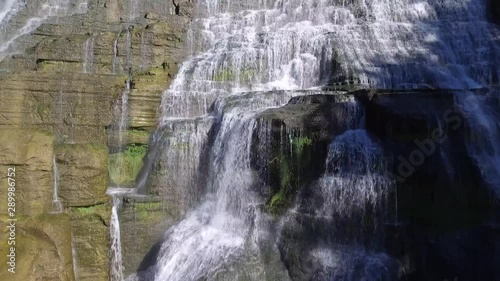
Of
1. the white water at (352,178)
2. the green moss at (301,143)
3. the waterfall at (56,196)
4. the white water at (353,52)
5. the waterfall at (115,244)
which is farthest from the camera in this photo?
the white water at (353,52)

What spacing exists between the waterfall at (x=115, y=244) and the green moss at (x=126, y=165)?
146cm

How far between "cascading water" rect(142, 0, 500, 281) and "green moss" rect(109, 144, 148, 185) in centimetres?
117

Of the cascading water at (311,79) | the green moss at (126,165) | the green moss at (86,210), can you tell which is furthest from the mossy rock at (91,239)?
the green moss at (126,165)

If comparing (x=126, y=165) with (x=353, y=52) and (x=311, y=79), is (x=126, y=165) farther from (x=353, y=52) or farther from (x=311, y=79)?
(x=353, y=52)

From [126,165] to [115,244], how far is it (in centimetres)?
233

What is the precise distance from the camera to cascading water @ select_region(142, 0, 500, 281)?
8.19 m

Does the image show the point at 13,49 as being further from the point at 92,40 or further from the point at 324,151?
the point at 324,151

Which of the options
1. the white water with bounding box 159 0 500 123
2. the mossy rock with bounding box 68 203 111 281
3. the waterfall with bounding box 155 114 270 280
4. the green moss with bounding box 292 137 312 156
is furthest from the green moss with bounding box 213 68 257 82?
the mossy rock with bounding box 68 203 111 281

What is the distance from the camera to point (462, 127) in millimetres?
9461

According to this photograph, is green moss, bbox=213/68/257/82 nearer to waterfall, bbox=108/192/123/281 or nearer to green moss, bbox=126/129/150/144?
green moss, bbox=126/129/150/144

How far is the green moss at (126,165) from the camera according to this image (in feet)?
36.0

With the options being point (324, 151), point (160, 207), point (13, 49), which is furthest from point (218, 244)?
point (13, 49)

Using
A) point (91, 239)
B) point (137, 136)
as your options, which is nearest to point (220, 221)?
point (91, 239)

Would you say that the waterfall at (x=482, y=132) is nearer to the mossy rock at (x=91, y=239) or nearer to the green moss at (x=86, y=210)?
the mossy rock at (x=91, y=239)
